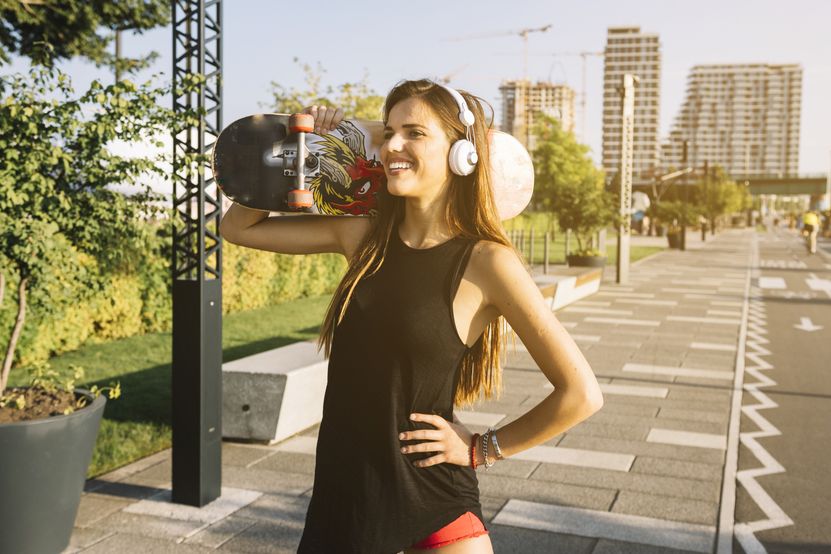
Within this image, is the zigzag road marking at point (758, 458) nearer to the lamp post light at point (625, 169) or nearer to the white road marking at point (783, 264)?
the lamp post light at point (625, 169)

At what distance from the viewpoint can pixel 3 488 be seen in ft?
13.5

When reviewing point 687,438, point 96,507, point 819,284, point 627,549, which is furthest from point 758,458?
point 819,284

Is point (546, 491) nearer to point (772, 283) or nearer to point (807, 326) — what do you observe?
point (807, 326)

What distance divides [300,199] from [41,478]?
252cm

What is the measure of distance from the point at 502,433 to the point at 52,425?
9.35 ft

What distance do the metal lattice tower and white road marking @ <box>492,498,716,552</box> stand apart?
1834mm

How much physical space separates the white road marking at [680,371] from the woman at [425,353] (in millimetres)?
8590

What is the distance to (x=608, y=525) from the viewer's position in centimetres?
509

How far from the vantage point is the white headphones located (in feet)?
6.89

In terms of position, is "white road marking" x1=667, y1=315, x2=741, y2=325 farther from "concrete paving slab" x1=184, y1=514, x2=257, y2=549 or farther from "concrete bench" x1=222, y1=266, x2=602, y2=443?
A: "concrete paving slab" x1=184, y1=514, x2=257, y2=549

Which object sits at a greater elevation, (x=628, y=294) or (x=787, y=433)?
(x=628, y=294)

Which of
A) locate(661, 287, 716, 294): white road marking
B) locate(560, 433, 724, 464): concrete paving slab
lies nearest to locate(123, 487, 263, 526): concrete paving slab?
locate(560, 433, 724, 464): concrete paving slab

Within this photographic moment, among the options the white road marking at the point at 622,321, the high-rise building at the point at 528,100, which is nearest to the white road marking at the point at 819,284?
the white road marking at the point at 622,321

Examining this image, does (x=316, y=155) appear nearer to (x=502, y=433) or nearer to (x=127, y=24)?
(x=502, y=433)
